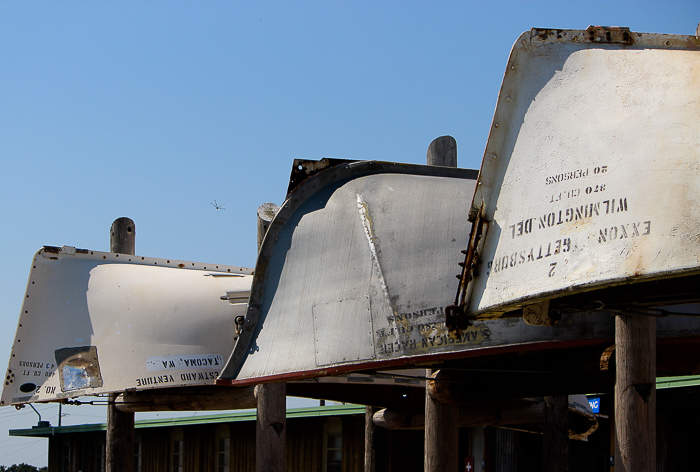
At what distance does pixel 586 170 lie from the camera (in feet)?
14.2

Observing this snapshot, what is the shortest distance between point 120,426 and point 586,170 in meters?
8.35

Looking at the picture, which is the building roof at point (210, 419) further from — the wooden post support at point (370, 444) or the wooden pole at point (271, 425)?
the wooden pole at point (271, 425)

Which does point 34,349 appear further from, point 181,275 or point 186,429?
point 186,429

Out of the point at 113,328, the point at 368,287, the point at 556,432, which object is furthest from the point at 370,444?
the point at 368,287

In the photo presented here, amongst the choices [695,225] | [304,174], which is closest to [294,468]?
[304,174]

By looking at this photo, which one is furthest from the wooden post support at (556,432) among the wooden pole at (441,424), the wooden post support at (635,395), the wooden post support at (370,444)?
the wooden post support at (635,395)

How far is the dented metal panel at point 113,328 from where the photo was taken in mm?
9992

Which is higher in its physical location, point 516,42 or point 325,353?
point 516,42

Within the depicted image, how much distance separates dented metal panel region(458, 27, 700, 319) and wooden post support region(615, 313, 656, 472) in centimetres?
112

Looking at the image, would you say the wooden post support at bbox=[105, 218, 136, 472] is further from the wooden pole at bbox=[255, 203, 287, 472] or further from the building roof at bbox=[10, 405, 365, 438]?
Result: the building roof at bbox=[10, 405, 365, 438]

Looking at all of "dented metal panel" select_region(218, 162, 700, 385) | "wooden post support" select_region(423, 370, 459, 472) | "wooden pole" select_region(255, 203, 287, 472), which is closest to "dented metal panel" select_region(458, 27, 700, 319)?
"dented metal panel" select_region(218, 162, 700, 385)

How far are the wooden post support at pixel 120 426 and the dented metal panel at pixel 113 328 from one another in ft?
1.46

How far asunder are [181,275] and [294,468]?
656 centimetres

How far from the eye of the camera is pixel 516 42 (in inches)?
192
